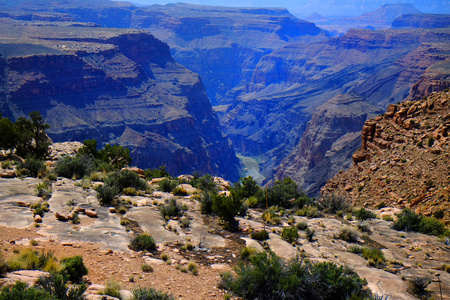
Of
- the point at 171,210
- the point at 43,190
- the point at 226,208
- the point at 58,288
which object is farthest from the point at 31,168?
the point at 58,288

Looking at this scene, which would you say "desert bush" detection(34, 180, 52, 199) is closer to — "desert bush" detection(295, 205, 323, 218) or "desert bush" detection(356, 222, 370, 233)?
"desert bush" detection(295, 205, 323, 218)

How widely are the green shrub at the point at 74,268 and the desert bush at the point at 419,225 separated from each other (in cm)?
1236

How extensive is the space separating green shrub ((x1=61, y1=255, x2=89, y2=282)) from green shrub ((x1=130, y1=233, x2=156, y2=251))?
90.0 inches

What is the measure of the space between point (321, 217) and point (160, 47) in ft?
509

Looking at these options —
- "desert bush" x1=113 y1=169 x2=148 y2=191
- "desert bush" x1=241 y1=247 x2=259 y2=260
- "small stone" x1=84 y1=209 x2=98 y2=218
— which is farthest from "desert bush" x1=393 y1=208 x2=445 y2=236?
"small stone" x1=84 y1=209 x2=98 y2=218

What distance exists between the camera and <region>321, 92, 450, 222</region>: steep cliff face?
64.2ft

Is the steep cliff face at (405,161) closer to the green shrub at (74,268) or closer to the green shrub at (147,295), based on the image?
Result: the green shrub at (147,295)

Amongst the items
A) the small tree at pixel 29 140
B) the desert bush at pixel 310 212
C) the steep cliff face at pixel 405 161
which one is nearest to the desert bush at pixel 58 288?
the desert bush at pixel 310 212

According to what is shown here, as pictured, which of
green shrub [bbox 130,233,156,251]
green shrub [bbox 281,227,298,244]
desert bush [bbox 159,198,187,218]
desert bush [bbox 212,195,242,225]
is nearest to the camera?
green shrub [bbox 130,233,156,251]

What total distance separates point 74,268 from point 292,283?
16.7ft

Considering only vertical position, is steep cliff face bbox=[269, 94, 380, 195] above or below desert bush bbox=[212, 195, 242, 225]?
below

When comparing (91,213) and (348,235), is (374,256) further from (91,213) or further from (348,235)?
(91,213)

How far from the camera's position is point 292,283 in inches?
355

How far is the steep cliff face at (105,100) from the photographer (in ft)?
307
